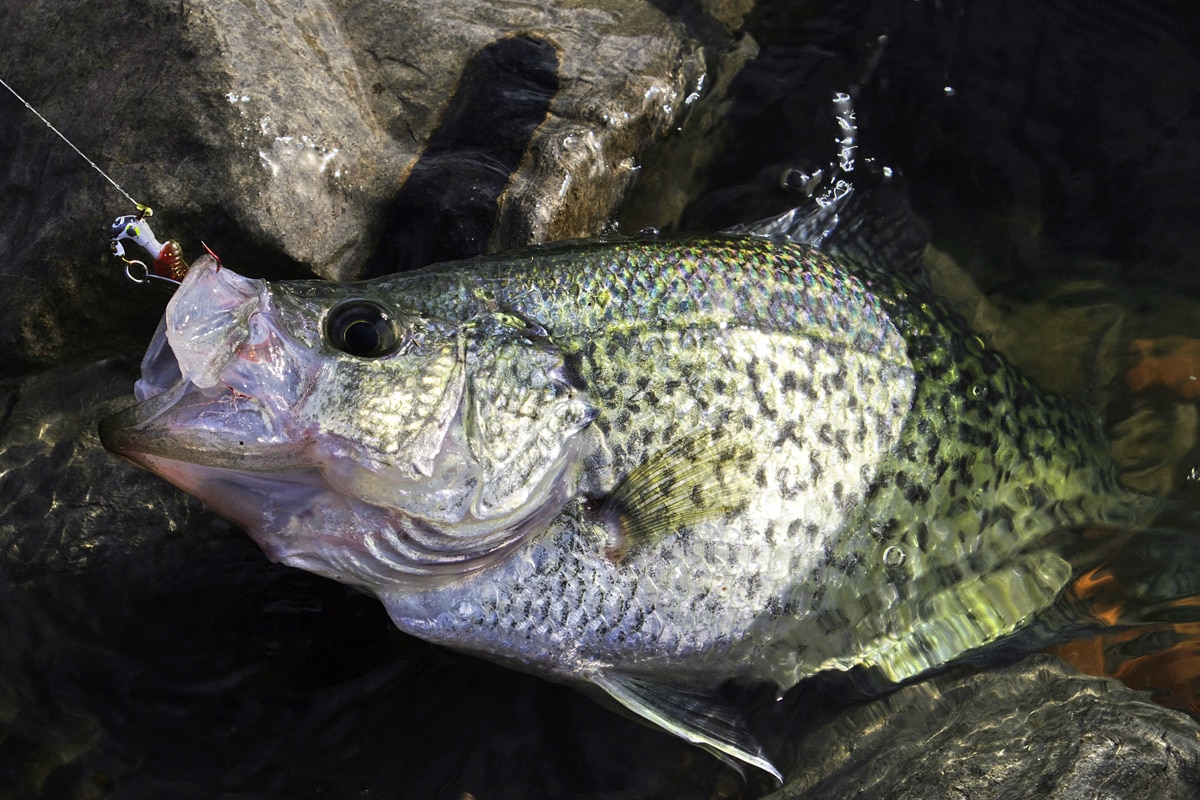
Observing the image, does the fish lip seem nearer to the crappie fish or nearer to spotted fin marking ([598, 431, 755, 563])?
the crappie fish

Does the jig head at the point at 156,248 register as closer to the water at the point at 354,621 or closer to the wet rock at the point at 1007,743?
the water at the point at 354,621

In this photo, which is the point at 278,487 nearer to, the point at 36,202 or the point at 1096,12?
the point at 36,202

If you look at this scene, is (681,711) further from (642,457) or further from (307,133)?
(307,133)

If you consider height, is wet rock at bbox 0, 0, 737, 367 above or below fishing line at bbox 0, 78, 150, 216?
above

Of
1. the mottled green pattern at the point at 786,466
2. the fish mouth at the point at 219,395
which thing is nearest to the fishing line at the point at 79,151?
the fish mouth at the point at 219,395

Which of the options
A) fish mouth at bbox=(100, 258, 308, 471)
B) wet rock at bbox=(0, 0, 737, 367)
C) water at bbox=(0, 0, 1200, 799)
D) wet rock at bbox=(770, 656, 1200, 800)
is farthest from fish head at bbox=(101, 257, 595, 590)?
wet rock at bbox=(770, 656, 1200, 800)

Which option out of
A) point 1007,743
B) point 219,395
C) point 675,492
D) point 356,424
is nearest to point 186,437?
point 219,395
